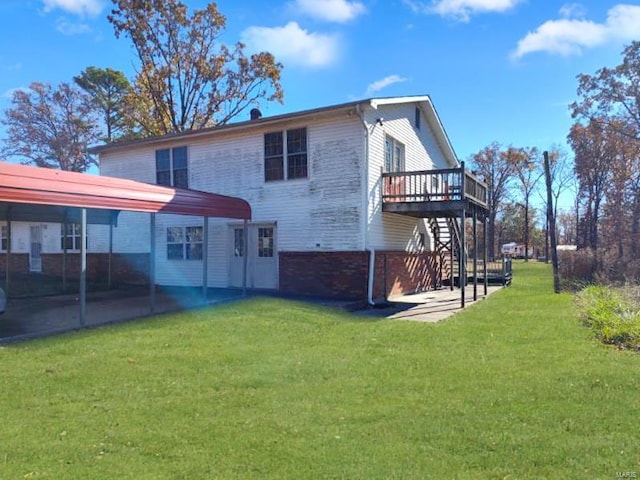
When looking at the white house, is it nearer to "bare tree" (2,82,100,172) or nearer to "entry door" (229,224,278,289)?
"entry door" (229,224,278,289)

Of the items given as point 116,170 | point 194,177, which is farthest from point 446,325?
point 116,170

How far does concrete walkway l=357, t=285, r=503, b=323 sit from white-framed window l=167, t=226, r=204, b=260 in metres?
6.37

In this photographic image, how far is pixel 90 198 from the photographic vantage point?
29.9 feet

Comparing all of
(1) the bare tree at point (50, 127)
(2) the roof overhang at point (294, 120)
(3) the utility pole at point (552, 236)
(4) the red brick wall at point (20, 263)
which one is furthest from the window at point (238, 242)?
(1) the bare tree at point (50, 127)

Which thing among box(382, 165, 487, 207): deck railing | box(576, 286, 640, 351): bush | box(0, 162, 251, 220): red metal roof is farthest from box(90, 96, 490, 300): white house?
box(576, 286, 640, 351): bush

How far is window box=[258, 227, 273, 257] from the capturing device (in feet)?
49.8

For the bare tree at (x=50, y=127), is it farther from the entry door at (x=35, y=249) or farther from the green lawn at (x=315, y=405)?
the green lawn at (x=315, y=405)

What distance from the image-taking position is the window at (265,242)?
1518 centimetres

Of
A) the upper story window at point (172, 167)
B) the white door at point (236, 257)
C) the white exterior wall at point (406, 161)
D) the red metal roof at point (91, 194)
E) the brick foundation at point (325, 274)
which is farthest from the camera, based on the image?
the upper story window at point (172, 167)

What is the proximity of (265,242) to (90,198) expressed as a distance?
670 centimetres

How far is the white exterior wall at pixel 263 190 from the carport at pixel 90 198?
1.48 metres

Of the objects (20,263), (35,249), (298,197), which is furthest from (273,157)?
(20,263)

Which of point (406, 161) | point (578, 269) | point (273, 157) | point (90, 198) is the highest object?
point (406, 161)

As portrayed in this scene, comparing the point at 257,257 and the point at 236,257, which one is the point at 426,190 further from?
the point at 236,257
